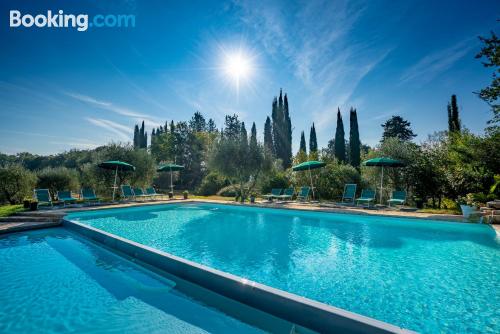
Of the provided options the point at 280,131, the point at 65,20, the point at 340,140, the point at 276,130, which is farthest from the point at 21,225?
the point at 276,130

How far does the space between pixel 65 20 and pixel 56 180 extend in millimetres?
11868

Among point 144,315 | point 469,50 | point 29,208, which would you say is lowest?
point 144,315

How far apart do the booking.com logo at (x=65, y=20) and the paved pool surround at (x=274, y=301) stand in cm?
933

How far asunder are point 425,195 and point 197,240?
1189 cm

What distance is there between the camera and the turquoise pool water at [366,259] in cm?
333

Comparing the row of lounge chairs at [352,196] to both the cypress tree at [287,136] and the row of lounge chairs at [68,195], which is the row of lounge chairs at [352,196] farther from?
the cypress tree at [287,136]

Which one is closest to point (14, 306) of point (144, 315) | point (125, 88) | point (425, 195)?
point (144, 315)

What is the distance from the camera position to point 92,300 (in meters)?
3.71

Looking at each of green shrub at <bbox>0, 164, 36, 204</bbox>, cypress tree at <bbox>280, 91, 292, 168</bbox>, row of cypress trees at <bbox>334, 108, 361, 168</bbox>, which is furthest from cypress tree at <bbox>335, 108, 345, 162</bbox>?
green shrub at <bbox>0, 164, 36, 204</bbox>

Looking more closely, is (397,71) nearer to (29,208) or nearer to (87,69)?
(87,69)

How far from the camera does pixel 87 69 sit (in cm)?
1248

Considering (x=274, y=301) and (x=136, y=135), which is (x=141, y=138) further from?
(x=274, y=301)

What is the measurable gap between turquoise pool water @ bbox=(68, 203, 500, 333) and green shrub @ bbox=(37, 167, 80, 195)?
972 cm

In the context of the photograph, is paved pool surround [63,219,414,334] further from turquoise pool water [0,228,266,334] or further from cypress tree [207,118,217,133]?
cypress tree [207,118,217,133]
